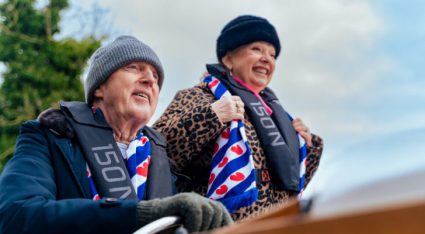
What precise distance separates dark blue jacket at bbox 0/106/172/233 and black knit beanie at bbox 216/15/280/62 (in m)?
1.33

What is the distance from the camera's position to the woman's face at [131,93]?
8.27 ft

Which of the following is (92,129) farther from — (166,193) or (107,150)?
(166,193)

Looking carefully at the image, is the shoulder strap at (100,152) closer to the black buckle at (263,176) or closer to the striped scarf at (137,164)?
the striped scarf at (137,164)

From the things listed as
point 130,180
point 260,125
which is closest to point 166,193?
point 130,180

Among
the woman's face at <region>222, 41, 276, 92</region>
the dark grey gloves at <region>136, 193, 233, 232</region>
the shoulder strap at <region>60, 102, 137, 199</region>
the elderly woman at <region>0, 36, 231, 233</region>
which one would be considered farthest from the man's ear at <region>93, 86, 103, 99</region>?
the dark grey gloves at <region>136, 193, 233, 232</region>

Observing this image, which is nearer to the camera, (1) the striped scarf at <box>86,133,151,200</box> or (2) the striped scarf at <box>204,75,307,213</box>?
(1) the striped scarf at <box>86,133,151,200</box>

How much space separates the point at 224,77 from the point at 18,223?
1671mm

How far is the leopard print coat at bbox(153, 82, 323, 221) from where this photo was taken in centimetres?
285

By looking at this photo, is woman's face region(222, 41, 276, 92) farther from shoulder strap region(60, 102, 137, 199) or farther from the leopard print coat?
shoulder strap region(60, 102, 137, 199)

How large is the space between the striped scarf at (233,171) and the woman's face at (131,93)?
44cm

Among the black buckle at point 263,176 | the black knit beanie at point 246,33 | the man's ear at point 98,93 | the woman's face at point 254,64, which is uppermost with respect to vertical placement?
the black knit beanie at point 246,33

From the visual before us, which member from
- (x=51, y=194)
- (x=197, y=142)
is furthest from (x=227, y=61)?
(x=51, y=194)

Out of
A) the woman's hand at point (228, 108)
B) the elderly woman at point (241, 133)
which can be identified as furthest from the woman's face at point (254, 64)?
the woman's hand at point (228, 108)

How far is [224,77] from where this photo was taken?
3.30m
